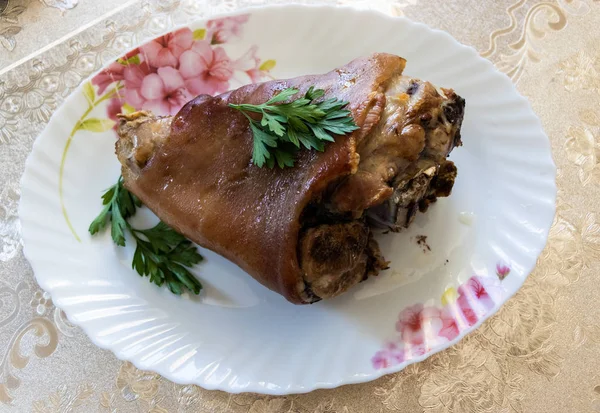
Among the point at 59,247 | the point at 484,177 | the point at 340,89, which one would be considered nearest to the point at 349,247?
the point at 340,89

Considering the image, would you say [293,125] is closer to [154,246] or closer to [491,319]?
[154,246]

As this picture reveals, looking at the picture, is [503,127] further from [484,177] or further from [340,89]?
[340,89]

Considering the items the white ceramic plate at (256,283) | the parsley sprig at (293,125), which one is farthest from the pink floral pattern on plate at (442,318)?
the parsley sprig at (293,125)

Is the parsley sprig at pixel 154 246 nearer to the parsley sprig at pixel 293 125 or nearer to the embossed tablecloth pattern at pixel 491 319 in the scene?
the embossed tablecloth pattern at pixel 491 319

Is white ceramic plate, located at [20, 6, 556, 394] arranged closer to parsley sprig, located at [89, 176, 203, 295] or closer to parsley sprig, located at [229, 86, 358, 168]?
parsley sprig, located at [89, 176, 203, 295]

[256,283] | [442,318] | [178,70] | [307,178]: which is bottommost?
[256,283]

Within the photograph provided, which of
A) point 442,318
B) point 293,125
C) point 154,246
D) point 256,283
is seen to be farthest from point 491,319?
point 154,246
